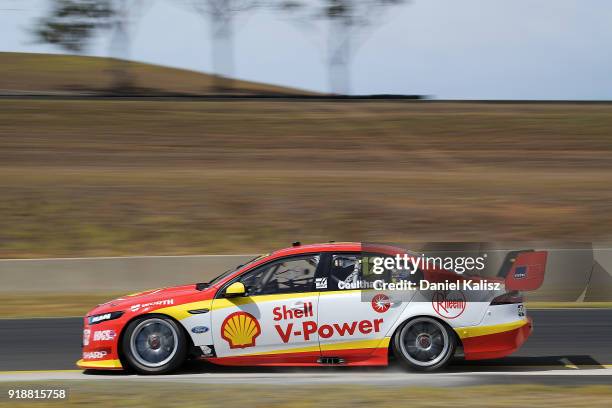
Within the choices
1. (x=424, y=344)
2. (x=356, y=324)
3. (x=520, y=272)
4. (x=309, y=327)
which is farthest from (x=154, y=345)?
(x=520, y=272)

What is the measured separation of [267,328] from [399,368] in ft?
4.42

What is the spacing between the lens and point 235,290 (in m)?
8.39

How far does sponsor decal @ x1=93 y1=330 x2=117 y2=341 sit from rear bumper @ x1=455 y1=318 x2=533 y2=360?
10.9 ft

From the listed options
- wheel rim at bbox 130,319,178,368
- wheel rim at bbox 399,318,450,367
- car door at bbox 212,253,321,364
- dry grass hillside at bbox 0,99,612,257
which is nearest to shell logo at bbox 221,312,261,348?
car door at bbox 212,253,321,364

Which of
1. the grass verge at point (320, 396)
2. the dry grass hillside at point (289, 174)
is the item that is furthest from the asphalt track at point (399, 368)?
the dry grass hillside at point (289, 174)

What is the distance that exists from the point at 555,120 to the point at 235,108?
40.6 ft

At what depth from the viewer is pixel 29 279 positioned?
1608 centimetres

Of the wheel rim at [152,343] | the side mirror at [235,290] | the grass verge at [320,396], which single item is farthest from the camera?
the wheel rim at [152,343]

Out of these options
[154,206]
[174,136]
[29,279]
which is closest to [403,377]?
[29,279]

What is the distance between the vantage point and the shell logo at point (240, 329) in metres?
8.42

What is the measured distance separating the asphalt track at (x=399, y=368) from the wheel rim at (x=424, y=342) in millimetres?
179

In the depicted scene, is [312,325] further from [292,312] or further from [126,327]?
[126,327]

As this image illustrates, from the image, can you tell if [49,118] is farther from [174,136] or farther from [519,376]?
[519,376]

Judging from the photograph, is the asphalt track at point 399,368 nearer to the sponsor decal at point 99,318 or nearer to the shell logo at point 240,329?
the shell logo at point 240,329
